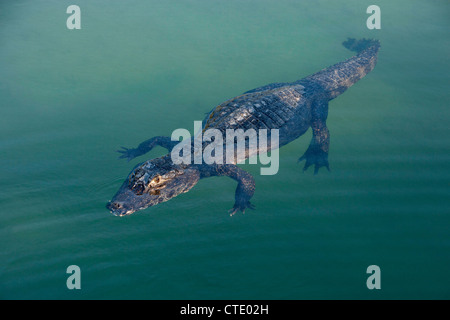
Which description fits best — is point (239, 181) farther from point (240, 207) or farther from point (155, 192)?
point (155, 192)

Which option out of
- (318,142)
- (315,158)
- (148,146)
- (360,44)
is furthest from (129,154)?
(360,44)

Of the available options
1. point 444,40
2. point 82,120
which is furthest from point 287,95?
point 444,40

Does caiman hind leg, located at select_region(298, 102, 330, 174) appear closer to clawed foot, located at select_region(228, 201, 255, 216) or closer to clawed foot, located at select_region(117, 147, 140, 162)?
clawed foot, located at select_region(228, 201, 255, 216)

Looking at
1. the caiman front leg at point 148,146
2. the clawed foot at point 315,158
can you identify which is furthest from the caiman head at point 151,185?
the clawed foot at point 315,158

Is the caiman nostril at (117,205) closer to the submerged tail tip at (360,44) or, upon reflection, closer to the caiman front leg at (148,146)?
the caiman front leg at (148,146)

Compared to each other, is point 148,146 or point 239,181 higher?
point 148,146

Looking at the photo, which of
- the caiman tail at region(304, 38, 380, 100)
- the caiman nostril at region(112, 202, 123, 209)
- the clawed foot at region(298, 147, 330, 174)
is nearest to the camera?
the caiman nostril at region(112, 202, 123, 209)

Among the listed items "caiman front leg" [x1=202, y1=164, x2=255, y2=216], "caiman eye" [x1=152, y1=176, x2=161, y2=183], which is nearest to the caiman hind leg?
"caiman front leg" [x1=202, y1=164, x2=255, y2=216]
